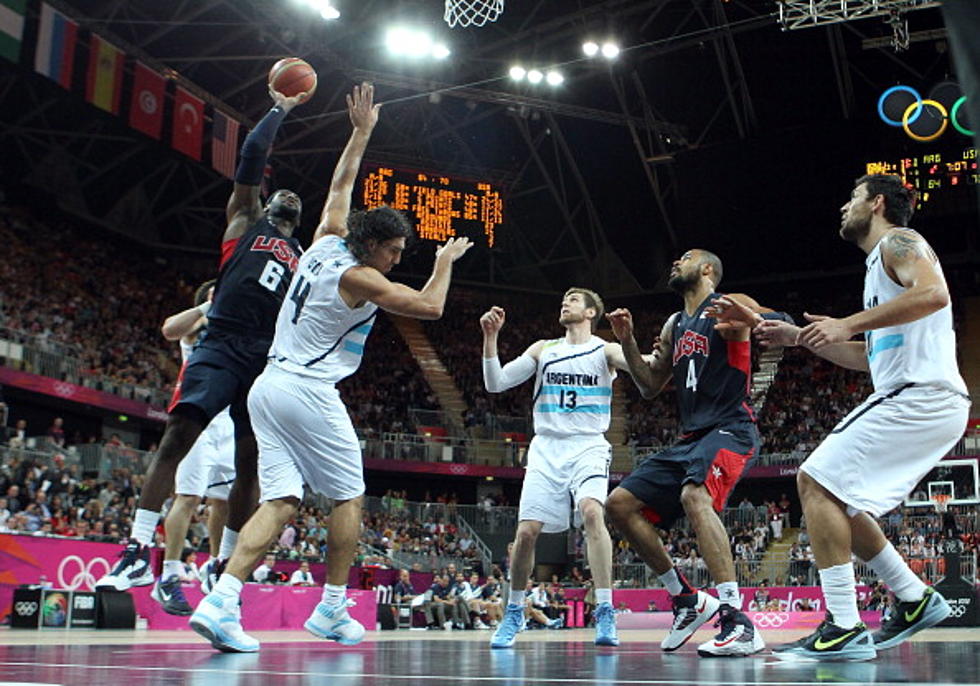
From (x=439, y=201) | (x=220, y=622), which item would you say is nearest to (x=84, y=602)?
(x=220, y=622)

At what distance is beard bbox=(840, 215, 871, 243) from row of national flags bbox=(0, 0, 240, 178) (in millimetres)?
17687

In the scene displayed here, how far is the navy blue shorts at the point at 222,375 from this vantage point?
619cm

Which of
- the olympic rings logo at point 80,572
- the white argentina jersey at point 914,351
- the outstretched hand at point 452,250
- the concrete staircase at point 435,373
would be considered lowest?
the olympic rings logo at point 80,572

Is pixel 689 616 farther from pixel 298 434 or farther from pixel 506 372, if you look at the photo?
pixel 298 434

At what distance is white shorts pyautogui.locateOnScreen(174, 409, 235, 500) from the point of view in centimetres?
789

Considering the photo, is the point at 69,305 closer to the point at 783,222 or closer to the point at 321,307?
the point at 783,222

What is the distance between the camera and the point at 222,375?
6316 mm

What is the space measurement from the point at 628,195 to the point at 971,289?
40.8ft

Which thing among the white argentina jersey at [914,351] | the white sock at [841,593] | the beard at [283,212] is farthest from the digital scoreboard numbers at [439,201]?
the white sock at [841,593]

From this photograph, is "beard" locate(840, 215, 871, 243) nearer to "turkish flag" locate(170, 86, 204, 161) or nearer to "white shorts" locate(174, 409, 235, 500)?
"white shorts" locate(174, 409, 235, 500)

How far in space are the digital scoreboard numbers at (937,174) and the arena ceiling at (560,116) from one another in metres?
1.45

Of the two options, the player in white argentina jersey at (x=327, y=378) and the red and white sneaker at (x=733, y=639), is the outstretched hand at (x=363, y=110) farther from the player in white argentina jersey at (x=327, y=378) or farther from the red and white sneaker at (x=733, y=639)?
the red and white sneaker at (x=733, y=639)

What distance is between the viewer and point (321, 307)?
5.50 m

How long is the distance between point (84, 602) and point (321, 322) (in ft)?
22.9
